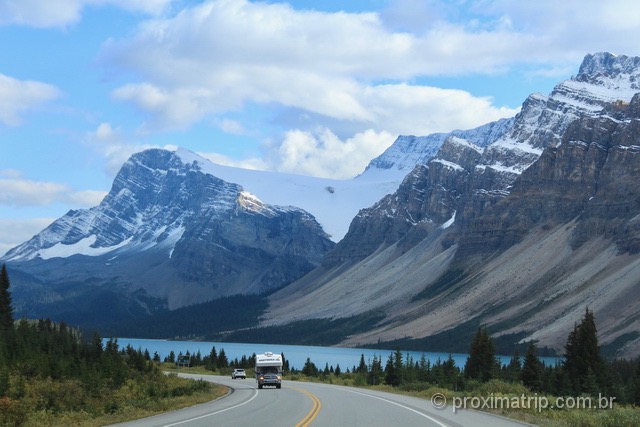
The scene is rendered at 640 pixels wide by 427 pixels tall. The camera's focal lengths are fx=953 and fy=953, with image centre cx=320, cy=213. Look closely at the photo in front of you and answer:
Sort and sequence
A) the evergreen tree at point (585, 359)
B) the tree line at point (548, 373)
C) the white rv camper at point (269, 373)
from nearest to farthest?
1. the white rv camper at point (269, 373)
2. the tree line at point (548, 373)
3. the evergreen tree at point (585, 359)

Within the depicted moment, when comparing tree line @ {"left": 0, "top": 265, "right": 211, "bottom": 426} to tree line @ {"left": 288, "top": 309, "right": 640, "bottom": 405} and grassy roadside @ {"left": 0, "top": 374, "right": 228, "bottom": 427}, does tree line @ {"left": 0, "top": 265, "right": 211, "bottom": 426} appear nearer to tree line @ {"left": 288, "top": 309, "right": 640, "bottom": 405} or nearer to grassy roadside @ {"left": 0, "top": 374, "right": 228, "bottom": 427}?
grassy roadside @ {"left": 0, "top": 374, "right": 228, "bottom": 427}

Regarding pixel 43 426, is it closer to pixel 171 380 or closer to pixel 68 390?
pixel 68 390

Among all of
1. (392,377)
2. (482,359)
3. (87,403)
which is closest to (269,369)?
(392,377)

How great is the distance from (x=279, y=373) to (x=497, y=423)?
37.9m

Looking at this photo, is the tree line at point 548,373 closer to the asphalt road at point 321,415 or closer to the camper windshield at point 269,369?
the camper windshield at point 269,369

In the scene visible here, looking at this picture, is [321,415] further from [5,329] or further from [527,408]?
[5,329]

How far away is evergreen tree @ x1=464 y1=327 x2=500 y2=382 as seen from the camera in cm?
8944

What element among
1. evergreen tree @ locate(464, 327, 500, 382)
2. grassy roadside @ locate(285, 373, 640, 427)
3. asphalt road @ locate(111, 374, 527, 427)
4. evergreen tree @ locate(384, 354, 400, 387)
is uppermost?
evergreen tree @ locate(464, 327, 500, 382)

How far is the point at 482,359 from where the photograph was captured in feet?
303

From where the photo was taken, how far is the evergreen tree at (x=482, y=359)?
89438 mm

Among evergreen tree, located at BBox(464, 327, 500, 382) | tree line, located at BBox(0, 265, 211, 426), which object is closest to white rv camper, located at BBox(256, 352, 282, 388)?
tree line, located at BBox(0, 265, 211, 426)

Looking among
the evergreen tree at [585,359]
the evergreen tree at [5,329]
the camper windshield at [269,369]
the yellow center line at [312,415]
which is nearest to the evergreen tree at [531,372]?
the evergreen tree at [585,359]

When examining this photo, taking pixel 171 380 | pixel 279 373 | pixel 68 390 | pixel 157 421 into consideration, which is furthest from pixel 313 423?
pixel 171 380

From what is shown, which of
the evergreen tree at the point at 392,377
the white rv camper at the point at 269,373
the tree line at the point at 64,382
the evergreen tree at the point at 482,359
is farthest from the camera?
the evergreen tree at the point at 482,359
